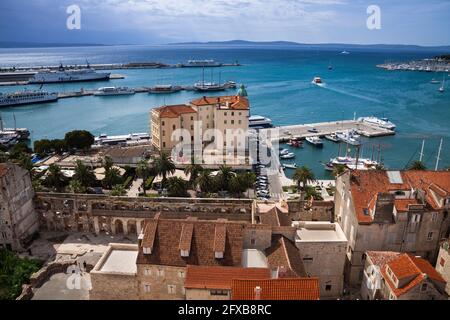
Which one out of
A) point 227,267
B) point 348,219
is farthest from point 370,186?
point 227,267

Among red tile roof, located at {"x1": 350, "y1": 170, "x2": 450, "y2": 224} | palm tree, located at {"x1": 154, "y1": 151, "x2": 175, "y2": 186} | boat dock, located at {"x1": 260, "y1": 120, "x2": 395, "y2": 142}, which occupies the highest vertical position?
red tile roof, located at {"x1": 350, "y1": 170, "x2": 450, "y2": 224}

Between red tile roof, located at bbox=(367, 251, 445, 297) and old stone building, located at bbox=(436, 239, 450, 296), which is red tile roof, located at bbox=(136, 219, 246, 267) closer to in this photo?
red tile roof, located at bbox=(367, 251, 445, 297)

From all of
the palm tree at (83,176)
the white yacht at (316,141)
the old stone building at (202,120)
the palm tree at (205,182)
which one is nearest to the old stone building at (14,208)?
the palm tree at (83,176)

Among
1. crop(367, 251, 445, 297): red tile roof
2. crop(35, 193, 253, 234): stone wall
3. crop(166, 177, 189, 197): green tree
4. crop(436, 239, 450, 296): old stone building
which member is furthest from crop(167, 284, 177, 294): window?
crop(166, 177, 189, 197): green tree

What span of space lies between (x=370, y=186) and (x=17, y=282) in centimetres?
3617

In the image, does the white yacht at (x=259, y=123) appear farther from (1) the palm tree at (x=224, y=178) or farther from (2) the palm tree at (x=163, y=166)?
(1) the palm tree at (x=224, y=178)

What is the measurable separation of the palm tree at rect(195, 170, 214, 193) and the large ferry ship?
119 metres

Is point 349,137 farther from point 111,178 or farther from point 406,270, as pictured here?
point 406,270

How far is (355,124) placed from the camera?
122m

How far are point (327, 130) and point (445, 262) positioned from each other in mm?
83304

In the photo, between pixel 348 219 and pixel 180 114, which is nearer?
pixel 348 219

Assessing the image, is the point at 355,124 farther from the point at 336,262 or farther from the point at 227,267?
the point at 227,267

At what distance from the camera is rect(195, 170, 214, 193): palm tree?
2392 inches

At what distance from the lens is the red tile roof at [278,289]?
2398 cm
